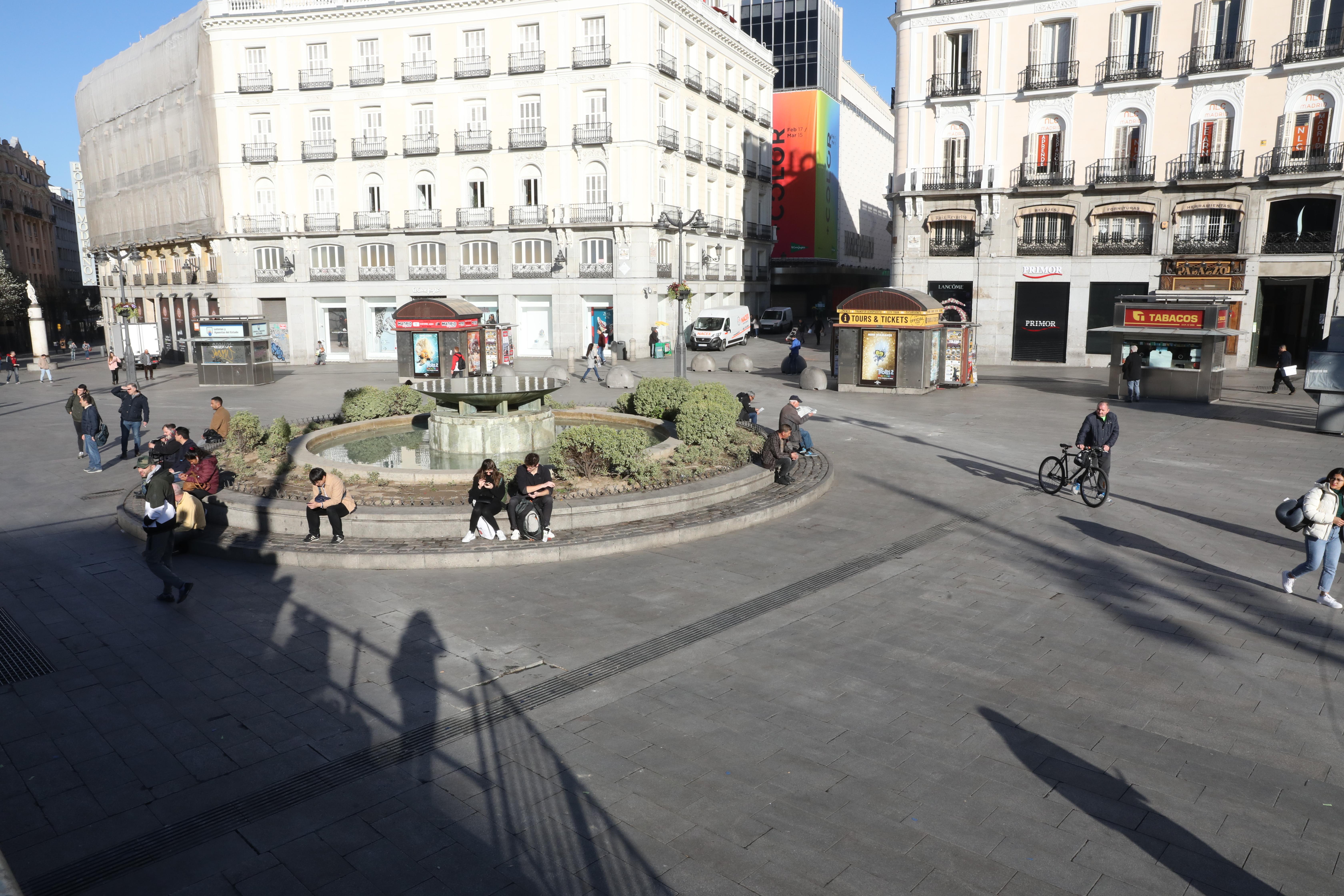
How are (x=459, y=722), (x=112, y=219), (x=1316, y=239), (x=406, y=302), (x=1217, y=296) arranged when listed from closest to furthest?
(x=459, y=722) < (x=1217, y=296) < (x=1316, y=239) < (x=406, y=302) < (x=112, y=219)

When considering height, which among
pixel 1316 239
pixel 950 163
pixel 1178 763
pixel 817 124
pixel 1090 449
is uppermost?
pixel 817 124

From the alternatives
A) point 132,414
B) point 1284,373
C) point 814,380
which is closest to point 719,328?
point 814,380

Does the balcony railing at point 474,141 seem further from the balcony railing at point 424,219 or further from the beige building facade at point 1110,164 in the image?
the beige building facade at point 1110,164

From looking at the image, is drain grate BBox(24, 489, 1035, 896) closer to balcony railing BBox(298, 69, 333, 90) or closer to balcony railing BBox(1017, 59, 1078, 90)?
balcony railing BBox(1017, 59, 1078, 90)

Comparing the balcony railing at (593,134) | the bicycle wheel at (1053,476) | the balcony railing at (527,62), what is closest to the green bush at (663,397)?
the bicycle wheel at (1053,476)

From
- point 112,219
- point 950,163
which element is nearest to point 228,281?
point 112,219

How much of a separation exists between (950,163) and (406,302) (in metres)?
26.0

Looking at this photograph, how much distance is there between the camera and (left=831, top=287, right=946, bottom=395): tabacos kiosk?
2709 centimetres

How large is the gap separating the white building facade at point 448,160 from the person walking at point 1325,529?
34.3 meters

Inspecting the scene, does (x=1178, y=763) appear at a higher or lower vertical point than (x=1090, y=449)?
lower

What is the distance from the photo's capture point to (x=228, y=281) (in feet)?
154

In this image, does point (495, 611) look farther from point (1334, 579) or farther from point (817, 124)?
point (817, 124)

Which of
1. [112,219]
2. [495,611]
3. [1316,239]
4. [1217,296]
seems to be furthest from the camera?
[112,219]

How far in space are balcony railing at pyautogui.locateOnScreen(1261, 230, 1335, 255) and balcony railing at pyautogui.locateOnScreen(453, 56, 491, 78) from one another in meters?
33.3
